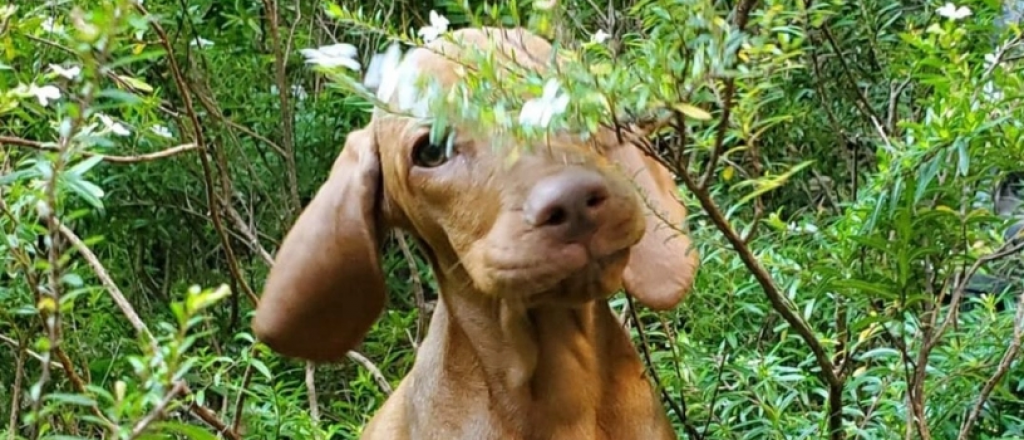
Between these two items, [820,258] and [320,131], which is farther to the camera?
[320,131]

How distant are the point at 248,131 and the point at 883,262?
1355 millimetres

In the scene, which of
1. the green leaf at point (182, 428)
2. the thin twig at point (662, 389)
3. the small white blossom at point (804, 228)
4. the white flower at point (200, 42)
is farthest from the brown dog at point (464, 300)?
the white flower at point (200, 42)

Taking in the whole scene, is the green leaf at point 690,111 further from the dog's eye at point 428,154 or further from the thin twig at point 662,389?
the thin twig at point 662,389

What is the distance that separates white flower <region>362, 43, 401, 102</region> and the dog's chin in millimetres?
191

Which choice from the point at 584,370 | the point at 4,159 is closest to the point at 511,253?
the point at 584,370

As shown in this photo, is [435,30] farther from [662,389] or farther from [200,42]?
[200,42]

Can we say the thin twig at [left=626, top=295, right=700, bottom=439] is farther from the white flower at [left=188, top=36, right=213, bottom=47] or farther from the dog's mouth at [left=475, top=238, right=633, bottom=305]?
the white flower at [left=188, top=36, right=213, bottom=47]

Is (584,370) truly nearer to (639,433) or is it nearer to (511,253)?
(639,433)

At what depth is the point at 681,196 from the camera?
5.12 feet

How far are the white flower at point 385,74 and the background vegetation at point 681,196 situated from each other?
30mm

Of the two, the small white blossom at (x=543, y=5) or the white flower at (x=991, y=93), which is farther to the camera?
the white flower at (x=991, y=93)

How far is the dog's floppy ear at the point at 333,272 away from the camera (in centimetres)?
151

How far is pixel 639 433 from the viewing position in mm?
1520

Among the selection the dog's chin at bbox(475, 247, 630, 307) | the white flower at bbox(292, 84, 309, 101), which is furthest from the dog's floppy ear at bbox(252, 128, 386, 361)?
the white flower at bbox(292, 84, 309, 101)
